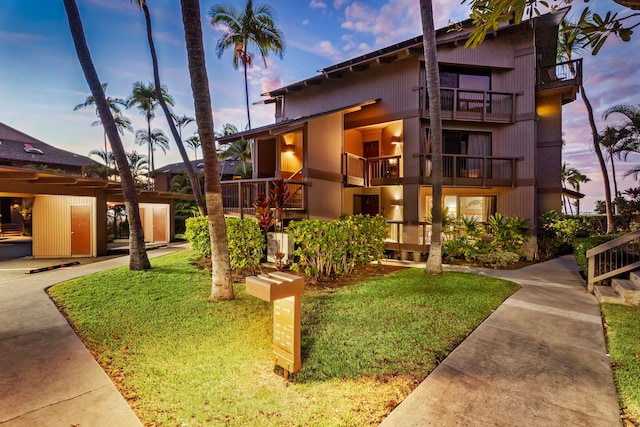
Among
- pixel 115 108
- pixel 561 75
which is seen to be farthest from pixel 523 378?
pixel 115 108

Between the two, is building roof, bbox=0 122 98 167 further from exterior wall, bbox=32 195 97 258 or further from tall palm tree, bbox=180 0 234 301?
tall palm tree, bbox=180 0 234 301

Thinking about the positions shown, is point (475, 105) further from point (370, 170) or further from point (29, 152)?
point (29, 152)

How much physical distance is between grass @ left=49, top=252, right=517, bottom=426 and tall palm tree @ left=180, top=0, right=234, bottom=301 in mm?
504

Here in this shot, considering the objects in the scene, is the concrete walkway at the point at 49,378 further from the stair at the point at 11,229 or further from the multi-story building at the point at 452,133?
the stair at the point at 11,229

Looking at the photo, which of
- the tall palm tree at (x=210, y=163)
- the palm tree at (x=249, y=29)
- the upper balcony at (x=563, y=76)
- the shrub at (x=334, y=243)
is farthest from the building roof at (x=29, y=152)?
the upper balcony at (x=563, y=76)

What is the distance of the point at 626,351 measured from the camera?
3.92m

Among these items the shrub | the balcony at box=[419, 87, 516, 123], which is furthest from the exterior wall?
the balcony at box=[419, 87, 516, 123]

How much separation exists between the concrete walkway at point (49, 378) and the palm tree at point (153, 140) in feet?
93.0

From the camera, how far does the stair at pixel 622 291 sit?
5.76m

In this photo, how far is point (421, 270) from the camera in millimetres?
9062

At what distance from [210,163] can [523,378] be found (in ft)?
20.3

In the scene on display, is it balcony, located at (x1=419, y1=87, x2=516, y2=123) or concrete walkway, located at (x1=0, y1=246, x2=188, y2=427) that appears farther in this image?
balcony, located at (x1=419, y1=87, x2=516, y2=123)

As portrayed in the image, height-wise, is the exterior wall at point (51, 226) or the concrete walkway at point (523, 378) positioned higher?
the exterior wall at point (51, 226)

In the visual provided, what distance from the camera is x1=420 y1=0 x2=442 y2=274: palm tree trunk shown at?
785 centimetres
